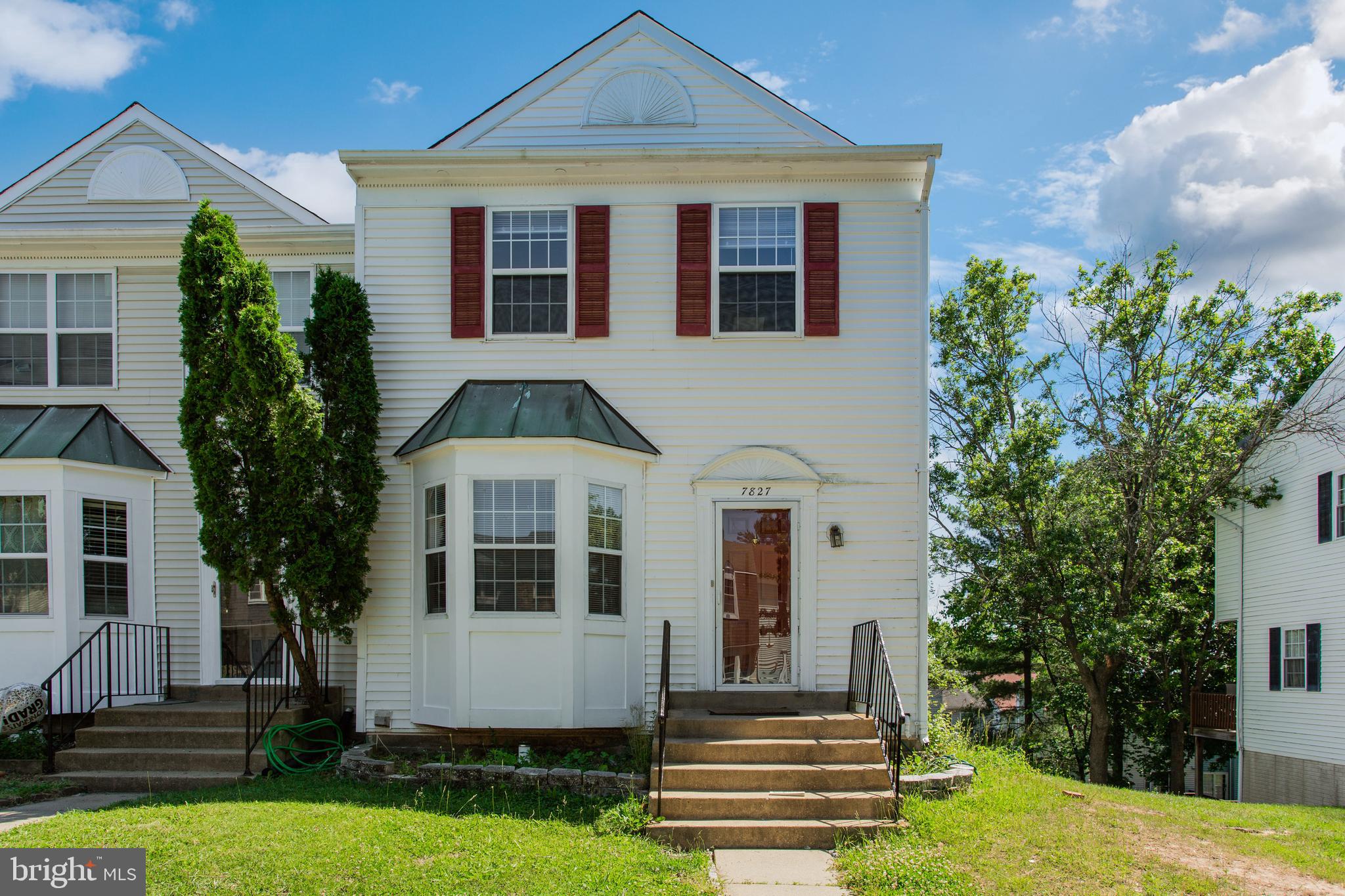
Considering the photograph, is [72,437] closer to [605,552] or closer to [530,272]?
[530,272]

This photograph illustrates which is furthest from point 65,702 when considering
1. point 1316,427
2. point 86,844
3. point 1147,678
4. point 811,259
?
point 1147,678

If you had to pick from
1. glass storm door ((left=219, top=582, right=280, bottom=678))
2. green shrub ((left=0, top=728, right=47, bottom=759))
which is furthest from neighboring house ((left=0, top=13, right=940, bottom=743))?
green shrub ((left=0, top=728, right=47, bottom=759))

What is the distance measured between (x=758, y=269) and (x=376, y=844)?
6.64 metres

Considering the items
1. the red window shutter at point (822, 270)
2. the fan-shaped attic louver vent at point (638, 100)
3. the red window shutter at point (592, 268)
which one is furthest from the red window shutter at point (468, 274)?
the red window shutter at point (822, 270)

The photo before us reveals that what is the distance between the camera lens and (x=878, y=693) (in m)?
9.09

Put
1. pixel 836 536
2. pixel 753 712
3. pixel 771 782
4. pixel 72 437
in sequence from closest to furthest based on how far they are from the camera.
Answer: pixel 771 782, pixel 753 712, pixel 836 536, pixel 72 437

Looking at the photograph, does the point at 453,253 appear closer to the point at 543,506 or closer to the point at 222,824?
the point at 543,506

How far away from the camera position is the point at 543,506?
9562 millimetres

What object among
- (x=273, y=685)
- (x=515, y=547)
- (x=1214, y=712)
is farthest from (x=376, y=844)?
(x=1214, y=712)

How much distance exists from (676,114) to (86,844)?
29.1ft

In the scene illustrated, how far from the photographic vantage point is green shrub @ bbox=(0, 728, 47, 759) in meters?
9.55

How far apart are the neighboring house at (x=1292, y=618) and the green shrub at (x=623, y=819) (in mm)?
13040

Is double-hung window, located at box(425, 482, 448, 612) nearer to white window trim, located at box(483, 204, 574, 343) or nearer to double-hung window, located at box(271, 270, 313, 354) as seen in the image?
white window trim, located at box(483, 204, 574, 343)

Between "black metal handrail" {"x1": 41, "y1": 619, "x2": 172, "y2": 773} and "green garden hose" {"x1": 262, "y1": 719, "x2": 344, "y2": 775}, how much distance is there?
1954mm
